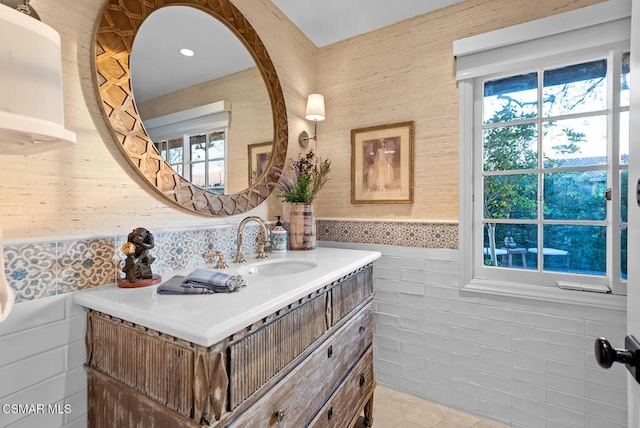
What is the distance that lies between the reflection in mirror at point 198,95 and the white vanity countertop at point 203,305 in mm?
542

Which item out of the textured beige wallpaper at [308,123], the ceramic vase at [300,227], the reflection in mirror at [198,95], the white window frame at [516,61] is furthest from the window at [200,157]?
the white window frame at [516,61]

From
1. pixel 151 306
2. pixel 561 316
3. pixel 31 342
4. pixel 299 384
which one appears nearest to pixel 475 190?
pixel 561 316

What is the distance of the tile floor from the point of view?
1.67 metres

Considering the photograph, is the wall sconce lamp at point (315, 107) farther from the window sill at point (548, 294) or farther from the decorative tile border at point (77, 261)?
the window sill at point (548, 294)

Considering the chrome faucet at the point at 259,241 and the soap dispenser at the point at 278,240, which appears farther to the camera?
the soap dispenser at the point at 278,240

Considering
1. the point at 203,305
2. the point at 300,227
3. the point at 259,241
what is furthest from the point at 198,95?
the point at 203,305

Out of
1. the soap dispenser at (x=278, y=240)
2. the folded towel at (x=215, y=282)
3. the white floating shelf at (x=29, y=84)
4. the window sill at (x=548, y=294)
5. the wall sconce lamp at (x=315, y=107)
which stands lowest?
the window sill at (x=548, y=294)

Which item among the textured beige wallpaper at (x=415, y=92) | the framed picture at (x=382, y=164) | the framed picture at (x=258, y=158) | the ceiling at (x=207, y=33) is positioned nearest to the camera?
the ceiling at (x=207, y=33)

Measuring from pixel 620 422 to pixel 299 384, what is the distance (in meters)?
1.65

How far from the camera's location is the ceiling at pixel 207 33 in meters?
1.17

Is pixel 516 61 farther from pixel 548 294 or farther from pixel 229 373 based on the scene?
pixel 229 373

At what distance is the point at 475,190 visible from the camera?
1787 millimetres

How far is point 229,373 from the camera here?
2.41 feet

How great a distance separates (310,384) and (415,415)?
106cm
